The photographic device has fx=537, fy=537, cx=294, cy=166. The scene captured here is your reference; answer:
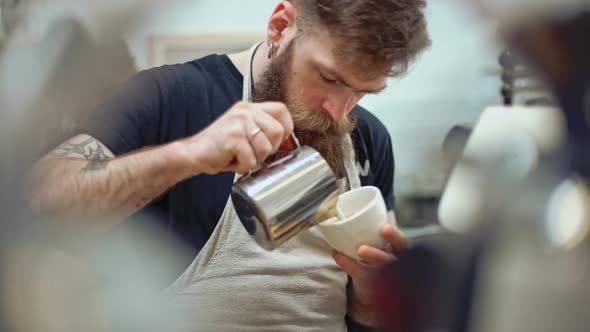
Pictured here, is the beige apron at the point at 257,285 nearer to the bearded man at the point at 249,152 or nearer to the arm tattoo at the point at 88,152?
the bearded man at the point at 249,152

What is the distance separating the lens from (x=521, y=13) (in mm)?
441

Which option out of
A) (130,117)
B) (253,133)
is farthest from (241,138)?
(130,117)

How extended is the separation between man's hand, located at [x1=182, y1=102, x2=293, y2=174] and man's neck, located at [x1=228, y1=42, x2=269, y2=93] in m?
0.14

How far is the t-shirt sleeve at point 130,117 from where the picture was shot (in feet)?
1.60

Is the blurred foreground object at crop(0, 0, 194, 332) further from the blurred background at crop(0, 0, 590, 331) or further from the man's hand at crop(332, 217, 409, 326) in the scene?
the man's hand at crop(332, 217, 409, 326)

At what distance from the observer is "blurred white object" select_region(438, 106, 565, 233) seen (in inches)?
17.9

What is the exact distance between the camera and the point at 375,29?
567mm

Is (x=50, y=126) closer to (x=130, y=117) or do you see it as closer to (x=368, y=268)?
(x=130, y=117)

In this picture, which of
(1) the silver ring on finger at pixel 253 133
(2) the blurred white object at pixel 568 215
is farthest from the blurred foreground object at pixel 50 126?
(2) the blurred white object at pixel 568 215

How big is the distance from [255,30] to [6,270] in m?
0.35

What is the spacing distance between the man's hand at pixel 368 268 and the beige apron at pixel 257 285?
0.04 m

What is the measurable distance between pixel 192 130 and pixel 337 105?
0.61 feet

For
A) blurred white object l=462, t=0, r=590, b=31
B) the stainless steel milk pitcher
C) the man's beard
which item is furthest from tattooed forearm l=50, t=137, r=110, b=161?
blurred white object l=462, t=0, r=590, b=31

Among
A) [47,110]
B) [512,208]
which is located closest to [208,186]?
[47,110]
